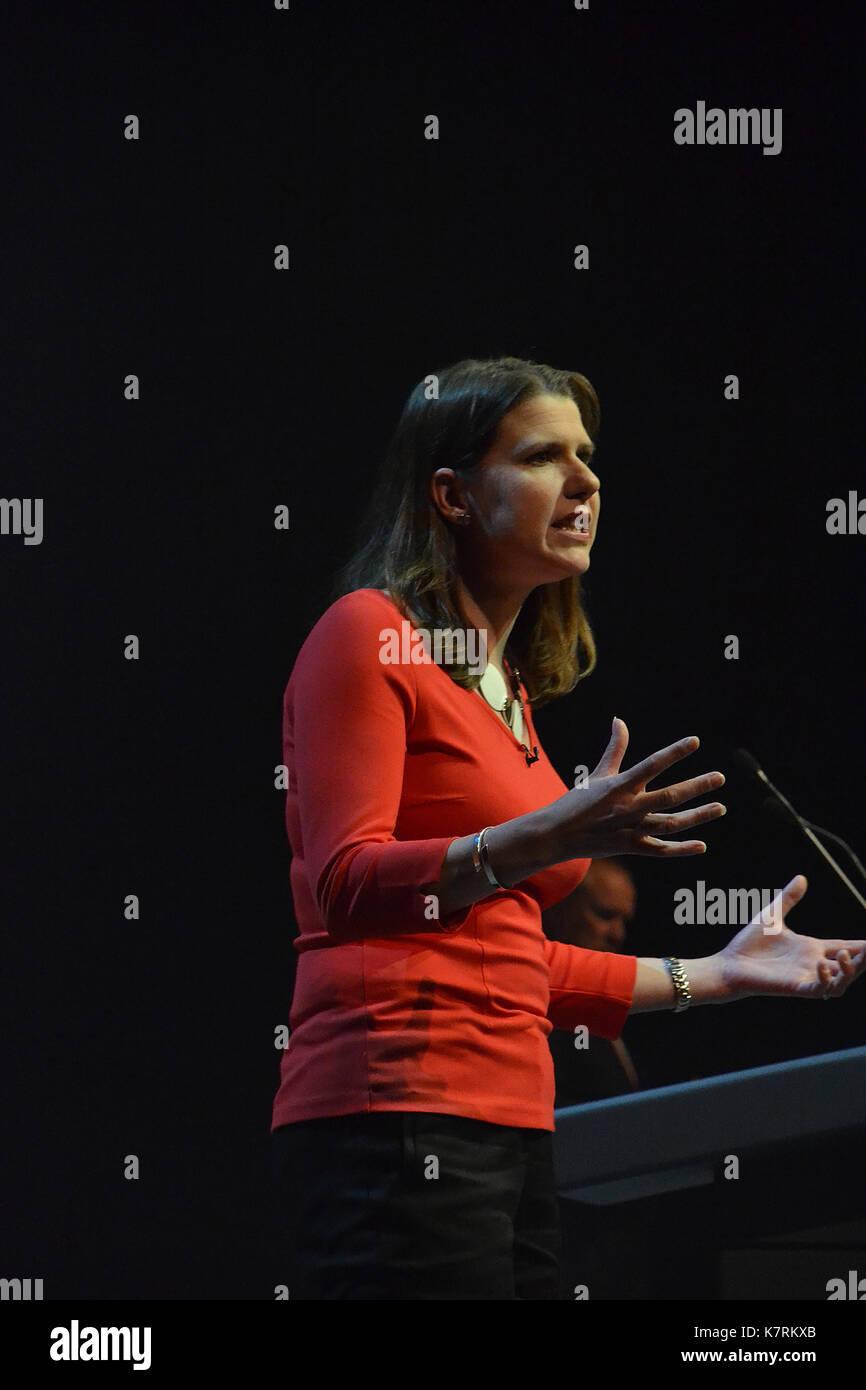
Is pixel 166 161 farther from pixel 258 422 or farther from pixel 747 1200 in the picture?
pixel 747 1200

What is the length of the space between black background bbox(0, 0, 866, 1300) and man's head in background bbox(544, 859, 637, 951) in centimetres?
4

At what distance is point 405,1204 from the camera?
1276 mm

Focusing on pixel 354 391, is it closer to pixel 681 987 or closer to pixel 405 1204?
pixel 681 987

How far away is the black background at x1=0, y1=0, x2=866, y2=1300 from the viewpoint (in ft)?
7.07

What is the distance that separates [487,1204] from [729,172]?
1.66 m

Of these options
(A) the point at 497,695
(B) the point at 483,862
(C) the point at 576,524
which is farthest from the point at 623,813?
(C) the point at 576,524

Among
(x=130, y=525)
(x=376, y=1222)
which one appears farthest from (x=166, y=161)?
(x=376, y=1222)

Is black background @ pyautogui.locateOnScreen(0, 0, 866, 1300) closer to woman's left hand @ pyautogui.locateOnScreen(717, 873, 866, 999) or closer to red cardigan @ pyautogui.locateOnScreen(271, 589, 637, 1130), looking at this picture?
woman's left hand @ pyautogui.locateOnScreen(717, 873, 866, 999)

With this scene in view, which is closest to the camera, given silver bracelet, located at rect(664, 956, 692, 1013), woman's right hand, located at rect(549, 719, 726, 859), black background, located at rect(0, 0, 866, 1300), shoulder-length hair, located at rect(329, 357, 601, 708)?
woman's right hand, located at rect(549, 719, 726, 859)

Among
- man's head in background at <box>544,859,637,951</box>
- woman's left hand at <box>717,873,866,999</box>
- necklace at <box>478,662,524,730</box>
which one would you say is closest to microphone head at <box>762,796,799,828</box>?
woman's left hand at <box>717,873,866,999</box>

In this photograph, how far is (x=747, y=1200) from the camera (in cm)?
170

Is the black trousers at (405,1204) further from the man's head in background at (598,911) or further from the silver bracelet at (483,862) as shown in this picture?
the man's head in background at (598,911)

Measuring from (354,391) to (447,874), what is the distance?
114 cm

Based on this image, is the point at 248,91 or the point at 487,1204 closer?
the point at 487,1204
